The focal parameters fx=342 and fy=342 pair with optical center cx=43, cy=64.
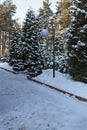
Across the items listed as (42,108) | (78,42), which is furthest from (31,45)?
(42,108)

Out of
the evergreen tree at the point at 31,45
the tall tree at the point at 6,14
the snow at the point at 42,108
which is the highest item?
the tall tree at the point at 6,14

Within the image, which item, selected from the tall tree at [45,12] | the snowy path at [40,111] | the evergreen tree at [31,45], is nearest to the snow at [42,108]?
the snowy path at [40,111]

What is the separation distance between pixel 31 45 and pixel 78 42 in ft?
32.1

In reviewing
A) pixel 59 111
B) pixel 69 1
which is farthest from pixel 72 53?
pixel 69 1

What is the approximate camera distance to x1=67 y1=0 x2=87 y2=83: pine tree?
22859 millimetres

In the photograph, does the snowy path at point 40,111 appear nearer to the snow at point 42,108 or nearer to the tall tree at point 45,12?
the snow at point 42,108

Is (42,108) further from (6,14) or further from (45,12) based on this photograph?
(6,14)

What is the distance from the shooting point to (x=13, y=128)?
40.3ft

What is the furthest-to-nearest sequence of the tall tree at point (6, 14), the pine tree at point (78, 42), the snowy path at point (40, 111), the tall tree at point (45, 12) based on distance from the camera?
the tall tree at point (6, 14)
the tall tree at point (45, 12)
the pine tree at point (78, 42)
the snowy path at point (40, 111)

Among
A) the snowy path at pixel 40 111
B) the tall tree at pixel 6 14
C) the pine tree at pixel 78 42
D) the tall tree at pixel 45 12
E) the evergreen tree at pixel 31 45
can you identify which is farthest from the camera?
the tall tree at pixel 6 14

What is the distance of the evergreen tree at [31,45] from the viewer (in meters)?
31.0

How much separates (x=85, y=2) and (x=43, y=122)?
12.7 m

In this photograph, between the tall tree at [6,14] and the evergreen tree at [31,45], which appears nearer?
the evergreen tree at [31,45]

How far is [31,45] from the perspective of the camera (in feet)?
106
